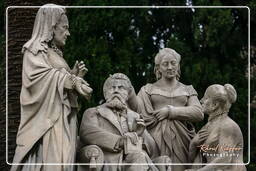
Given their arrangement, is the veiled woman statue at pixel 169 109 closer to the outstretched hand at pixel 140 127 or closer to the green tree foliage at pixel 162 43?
the outstretched hand at pixel 140 127

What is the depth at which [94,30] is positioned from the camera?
29.1 metres

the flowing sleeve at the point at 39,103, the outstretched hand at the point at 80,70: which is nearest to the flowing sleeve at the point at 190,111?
the outstretched hand at the point at 80,70

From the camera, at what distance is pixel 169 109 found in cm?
2128

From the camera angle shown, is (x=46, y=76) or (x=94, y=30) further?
(x=94, y=30)

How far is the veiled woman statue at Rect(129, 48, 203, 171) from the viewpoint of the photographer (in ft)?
69.7

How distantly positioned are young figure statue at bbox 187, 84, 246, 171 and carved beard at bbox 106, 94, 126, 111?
1186 millimetres

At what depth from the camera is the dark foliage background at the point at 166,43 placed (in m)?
28.2

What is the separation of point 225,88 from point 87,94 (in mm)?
2169

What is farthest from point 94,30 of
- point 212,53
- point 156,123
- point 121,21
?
point 156,123

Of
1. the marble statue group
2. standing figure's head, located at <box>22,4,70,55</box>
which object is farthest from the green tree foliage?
standing figure's head, located at <box>22,4,70,55</box>

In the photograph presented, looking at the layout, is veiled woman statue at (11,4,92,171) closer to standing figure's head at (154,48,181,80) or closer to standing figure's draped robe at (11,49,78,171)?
standing figure's draped robe at (11,49,78,171)

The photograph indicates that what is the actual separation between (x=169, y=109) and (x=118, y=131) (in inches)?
41.6

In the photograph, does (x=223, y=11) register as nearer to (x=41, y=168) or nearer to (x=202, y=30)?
(x=202, y=30)

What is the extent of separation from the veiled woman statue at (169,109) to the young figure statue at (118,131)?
35 centimetres
